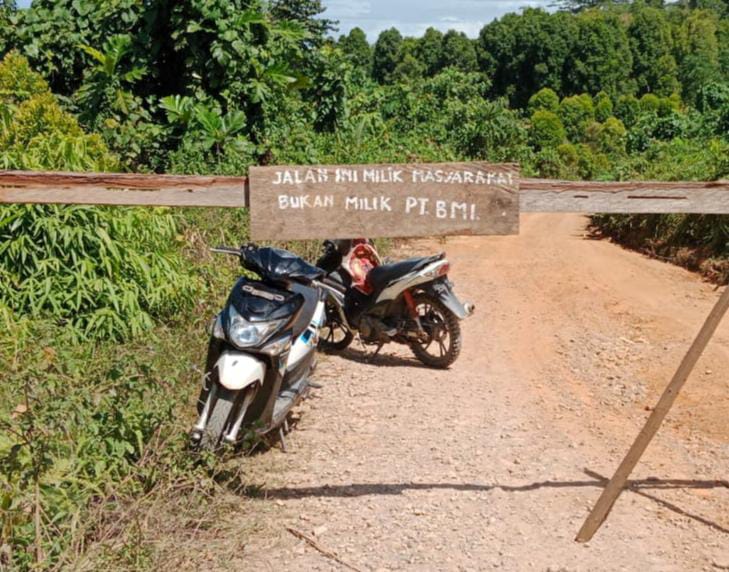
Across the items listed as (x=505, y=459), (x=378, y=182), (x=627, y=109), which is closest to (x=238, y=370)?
(x=378, y=182)

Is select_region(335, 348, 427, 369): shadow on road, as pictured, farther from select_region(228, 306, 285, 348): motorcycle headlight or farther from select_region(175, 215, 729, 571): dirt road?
select_region(228, 306, 285, 348): motorcycle headlight

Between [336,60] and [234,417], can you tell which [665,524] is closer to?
[234,417]

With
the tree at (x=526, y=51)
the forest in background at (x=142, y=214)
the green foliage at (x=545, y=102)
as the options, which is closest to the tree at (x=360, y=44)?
the tree at (x=526, y=51)

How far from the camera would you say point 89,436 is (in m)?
4.08

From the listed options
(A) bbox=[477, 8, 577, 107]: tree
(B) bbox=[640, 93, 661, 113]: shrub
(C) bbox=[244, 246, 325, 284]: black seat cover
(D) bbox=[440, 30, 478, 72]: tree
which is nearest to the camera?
(C) bbox=[244, 246, 325, 284]: black seat cover

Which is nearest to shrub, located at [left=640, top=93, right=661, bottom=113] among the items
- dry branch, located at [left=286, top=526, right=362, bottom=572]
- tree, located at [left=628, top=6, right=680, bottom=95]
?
tree, located at [left=628, top=6, right=680, bottom=95]

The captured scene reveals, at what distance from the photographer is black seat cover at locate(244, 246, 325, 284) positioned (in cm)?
504

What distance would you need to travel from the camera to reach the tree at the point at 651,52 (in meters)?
46.2

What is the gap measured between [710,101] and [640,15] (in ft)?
90.4

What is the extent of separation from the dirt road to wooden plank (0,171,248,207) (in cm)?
142

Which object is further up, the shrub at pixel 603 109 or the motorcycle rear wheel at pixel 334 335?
the shrub at pixel 603 109

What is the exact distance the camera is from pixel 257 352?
15.5 feet

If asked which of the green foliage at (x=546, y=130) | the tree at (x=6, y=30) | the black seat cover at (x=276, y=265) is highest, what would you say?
the tree at (x=6, y=30)

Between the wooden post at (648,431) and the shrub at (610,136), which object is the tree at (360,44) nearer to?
the shrub at (610,136)
